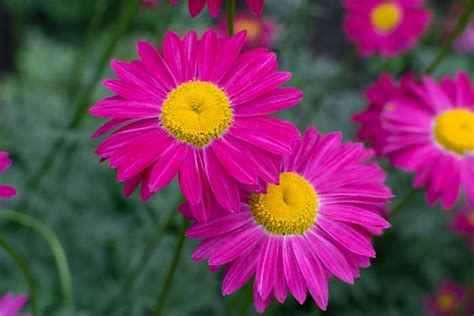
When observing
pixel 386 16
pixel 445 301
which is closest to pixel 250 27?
pixel 386 16

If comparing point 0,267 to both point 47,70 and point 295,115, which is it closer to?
point 295,115

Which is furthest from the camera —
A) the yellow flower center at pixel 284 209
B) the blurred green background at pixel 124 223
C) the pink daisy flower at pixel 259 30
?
the pink daisy flower at pixel 259 30

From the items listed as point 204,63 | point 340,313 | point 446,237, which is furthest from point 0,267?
point 446,237

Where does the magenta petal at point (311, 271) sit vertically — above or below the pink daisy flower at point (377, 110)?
below

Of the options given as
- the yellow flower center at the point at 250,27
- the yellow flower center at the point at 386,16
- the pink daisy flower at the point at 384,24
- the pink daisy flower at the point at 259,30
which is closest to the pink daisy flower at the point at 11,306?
the pink daisy flower at the point at 384,24

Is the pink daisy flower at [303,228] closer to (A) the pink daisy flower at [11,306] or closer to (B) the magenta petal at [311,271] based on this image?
(B) the magenta petal at [311,271]

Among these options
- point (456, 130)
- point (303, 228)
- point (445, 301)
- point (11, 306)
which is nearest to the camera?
point (303, 228)

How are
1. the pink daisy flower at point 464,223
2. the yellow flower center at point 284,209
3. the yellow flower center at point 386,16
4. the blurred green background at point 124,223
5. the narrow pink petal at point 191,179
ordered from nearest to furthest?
the narrow pink petal at point 191,179 < the yellow flower center at point 284,209 < the blurred green background at point 124,223 < the pink daisy flower at point 464,223 < the yellow flower center at point 386,16

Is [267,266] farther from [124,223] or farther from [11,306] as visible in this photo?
[124,223]
